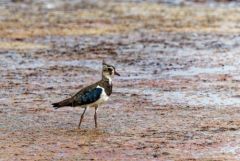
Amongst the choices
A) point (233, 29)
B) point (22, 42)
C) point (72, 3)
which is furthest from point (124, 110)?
point (72, 3)

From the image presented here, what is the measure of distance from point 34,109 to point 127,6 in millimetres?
23342

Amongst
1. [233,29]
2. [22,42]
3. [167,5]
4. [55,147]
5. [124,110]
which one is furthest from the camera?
[167,5]

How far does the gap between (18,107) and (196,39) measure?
453 inches

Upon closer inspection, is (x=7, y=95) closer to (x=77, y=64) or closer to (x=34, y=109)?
(x=34, y=109)

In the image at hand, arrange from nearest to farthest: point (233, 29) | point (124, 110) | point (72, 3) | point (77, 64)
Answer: point (124, 110)
point (77, 64)
point (233, 29)
point (72, 3)

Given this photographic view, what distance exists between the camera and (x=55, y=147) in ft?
38.0

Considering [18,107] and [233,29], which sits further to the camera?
[233,29]

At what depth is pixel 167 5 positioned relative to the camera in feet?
122

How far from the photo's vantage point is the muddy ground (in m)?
11.7

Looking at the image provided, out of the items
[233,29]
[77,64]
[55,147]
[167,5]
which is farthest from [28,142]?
[167,5]

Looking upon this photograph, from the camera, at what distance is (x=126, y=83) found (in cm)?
1764

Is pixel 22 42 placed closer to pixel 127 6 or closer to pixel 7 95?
pixel 7 95

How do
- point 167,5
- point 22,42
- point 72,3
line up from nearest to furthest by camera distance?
point 22,42
point 167,5
point 72,3

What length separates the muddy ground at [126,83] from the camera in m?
11.7
